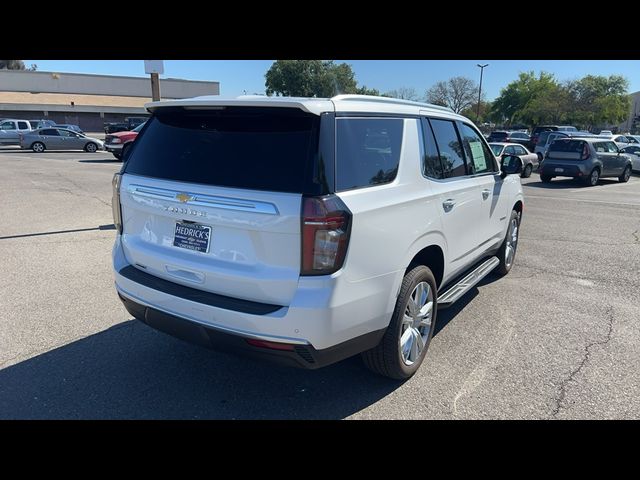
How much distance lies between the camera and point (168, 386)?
10.5ft

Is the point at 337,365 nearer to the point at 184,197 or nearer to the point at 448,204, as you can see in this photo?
the point at 448,204

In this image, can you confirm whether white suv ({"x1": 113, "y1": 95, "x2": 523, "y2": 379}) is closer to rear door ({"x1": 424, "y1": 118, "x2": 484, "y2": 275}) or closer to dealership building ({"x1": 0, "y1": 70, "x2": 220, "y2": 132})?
rear door ({"x1": 424, "y1": 118, "x2": 484, "y2": 275})

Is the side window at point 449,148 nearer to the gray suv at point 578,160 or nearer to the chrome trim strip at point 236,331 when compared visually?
the chrome trim strip at point 236,331

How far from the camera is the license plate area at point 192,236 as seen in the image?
2723 millimetres

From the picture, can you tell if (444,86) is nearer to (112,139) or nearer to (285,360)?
(112,139)

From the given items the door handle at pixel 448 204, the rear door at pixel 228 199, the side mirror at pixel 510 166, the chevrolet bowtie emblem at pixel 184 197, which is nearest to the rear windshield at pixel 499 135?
the side mirror at pixel 510 166

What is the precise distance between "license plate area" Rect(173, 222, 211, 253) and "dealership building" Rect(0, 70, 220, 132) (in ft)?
177

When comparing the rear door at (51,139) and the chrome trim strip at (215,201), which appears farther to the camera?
the rear door at (51,139)

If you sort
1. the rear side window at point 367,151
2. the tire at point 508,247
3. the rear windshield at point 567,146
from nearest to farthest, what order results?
the rear side window at point 367,151, the tire at point 508,247, the rear windshield at point 567,146

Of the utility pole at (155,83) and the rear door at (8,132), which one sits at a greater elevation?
the utility pole at (155,83)

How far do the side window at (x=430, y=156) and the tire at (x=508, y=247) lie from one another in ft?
7.42

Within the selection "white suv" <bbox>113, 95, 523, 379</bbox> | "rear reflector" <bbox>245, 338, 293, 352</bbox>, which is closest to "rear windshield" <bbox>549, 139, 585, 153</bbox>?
"white suv" <bbox>113, 95, 523, 379</bbox>

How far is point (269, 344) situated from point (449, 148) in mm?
2457

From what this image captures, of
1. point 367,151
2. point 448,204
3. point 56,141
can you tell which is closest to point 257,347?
point 367,151
